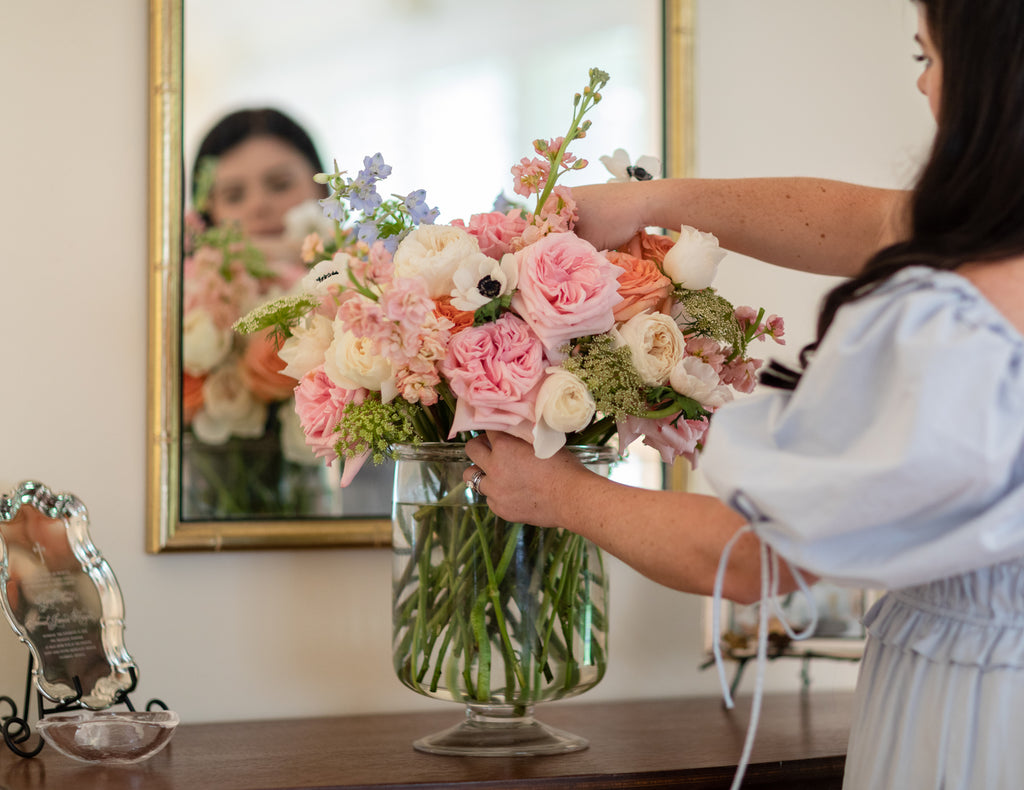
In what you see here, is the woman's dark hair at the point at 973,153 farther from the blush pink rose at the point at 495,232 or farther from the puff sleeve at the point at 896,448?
the blush pink rose at the point at 495,232

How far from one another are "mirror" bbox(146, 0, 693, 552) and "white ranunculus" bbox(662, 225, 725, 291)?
51 cm

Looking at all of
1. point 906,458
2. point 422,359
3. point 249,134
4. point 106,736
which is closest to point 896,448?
point 906,458

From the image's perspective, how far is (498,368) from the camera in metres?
0.97

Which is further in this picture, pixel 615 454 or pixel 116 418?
pixel 116 418

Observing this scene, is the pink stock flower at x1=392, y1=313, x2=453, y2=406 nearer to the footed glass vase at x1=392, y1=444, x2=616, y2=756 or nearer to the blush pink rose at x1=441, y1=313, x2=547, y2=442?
the blush pink rose at x1=441, y1=313, x2=547, y2=442

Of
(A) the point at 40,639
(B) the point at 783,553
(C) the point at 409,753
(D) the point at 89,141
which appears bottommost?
(C) the point at 409,753

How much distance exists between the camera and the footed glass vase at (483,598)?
1.11 m

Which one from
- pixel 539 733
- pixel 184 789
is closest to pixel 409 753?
pixel 539 733

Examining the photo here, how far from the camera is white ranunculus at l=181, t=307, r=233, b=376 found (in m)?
1.39

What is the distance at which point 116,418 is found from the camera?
4.57ft

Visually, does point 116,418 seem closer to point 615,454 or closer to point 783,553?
point 615,454

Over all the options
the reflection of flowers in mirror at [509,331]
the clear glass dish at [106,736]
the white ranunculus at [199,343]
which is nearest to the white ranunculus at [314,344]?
the reflection of flowers in mirror at [509,331]

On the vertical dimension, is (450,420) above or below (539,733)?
above

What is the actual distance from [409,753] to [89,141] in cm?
90
